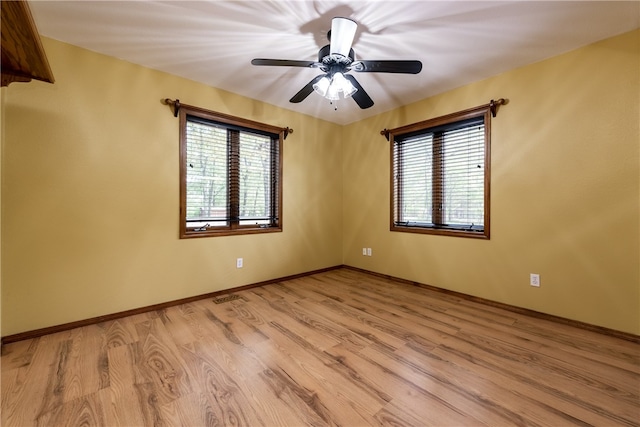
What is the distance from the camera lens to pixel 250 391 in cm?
151

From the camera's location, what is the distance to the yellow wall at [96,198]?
2.08 m

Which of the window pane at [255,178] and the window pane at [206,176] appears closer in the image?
the window pane at [206,176]

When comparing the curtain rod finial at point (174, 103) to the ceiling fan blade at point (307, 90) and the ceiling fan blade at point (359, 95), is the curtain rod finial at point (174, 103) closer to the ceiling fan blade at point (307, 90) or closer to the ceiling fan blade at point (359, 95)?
the ceiling fan blade at point (307, 90)

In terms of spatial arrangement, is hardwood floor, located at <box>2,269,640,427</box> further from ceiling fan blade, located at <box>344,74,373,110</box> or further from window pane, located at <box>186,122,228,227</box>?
ceiling fan blade, located at <box>344,74,373,110</box>

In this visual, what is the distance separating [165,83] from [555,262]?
13.7 ft

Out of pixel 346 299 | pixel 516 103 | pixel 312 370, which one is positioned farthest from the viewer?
pixel 346 299

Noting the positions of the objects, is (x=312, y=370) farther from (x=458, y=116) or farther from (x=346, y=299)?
(x=458, y=116)

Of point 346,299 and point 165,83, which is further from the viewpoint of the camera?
point 346,299

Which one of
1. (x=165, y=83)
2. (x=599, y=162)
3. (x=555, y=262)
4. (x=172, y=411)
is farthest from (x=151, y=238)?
(x=599, y=162)

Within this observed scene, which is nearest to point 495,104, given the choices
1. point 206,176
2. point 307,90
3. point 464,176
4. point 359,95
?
point 464,176

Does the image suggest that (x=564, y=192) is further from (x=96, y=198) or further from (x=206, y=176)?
(x=96, y=198)

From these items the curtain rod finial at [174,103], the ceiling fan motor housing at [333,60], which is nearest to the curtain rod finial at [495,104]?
the ceiling fan motor housing at [333,60]

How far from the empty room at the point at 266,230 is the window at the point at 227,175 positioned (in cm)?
3

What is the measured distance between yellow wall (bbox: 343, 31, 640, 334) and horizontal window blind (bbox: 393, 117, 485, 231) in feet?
0.62
